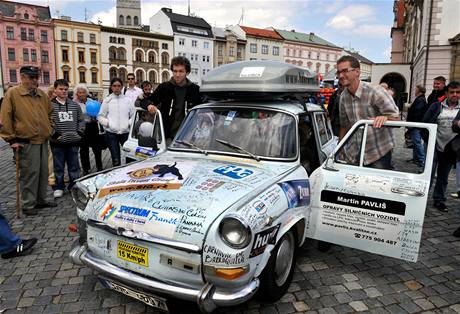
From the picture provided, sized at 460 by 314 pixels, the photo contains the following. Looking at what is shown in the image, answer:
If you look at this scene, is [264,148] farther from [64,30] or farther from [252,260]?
[64,30]

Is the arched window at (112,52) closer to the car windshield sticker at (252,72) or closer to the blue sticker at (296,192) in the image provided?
the car windshield sticker at (252,72)

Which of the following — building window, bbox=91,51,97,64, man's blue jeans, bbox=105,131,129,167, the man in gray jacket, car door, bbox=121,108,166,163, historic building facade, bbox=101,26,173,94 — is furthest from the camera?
historic building facade, bbox=101,26,173,94

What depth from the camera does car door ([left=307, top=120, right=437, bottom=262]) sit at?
10.6 feet

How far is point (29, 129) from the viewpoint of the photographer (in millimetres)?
5223

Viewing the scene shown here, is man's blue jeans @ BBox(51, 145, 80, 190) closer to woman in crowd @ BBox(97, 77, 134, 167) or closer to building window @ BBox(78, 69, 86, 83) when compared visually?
woman in crowd @ BBox(97, 77, 134, 167)

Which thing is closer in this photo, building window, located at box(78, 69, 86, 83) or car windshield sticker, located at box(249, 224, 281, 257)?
car windshield sticker, located at box(249, 224, 281, 257)

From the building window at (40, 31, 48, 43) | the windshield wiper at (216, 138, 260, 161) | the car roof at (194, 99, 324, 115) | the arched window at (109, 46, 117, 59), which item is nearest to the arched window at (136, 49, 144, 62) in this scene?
the arched window at (109, 46, 117, 59)

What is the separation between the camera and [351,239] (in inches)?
137

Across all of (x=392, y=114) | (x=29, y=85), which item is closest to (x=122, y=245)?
(x=392, y=114)

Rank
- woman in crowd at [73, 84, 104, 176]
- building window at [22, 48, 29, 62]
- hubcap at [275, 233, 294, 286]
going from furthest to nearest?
building window at [22, 48, 29, 62] < woman in crowd at [73, 84, 104, 176] < hubcap at [275, 233, 294, 286]

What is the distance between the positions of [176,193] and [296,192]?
117 cm

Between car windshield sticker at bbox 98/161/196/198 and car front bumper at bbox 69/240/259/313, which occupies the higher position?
car windshield sticker at bbox 98/161/196/198

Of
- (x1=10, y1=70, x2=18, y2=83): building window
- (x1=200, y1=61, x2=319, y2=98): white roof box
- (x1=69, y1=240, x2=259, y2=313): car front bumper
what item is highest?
(x1=10, y1=70, x2=18, y2=83): building window

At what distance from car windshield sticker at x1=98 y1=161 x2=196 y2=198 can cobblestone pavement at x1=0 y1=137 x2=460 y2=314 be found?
104cm
